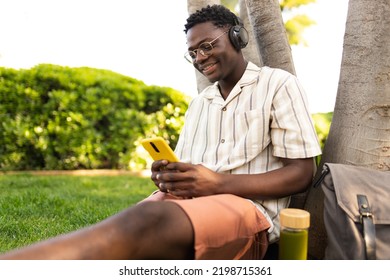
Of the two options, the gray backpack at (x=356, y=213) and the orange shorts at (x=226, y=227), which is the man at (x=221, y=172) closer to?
the orange shorts at (x=226, y=227)

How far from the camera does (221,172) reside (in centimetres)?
249

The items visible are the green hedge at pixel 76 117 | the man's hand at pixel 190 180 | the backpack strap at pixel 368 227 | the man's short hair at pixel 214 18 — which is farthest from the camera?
the green hedge at pixel 76 117

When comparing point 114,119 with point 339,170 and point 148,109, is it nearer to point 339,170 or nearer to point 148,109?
point 148,109

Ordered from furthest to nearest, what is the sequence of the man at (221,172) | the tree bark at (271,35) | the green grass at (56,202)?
the green grass at (56,202)
the tree bark at (271,35)
the man at (221,172)

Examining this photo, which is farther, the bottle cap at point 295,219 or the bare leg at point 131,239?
the bottle cap at point 295,219

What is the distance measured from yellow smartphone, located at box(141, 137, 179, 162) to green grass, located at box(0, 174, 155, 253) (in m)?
1.57

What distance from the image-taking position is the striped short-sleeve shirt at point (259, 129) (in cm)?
237

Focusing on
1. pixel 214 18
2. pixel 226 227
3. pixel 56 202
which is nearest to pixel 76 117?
pixel 56 202

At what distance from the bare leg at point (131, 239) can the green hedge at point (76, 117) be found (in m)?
5.92

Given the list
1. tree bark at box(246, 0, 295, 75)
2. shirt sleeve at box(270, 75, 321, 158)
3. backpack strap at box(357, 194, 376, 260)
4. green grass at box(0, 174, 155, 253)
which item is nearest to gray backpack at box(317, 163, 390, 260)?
backpack strap at box(357, 194, 376, 260)

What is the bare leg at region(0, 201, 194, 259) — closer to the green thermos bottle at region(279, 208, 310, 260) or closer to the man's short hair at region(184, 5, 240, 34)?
the green thermos bottle at region(279, 208, 310, 260)

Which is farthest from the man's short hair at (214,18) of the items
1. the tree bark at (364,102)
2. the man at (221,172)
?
the tree bark at (364,102)
